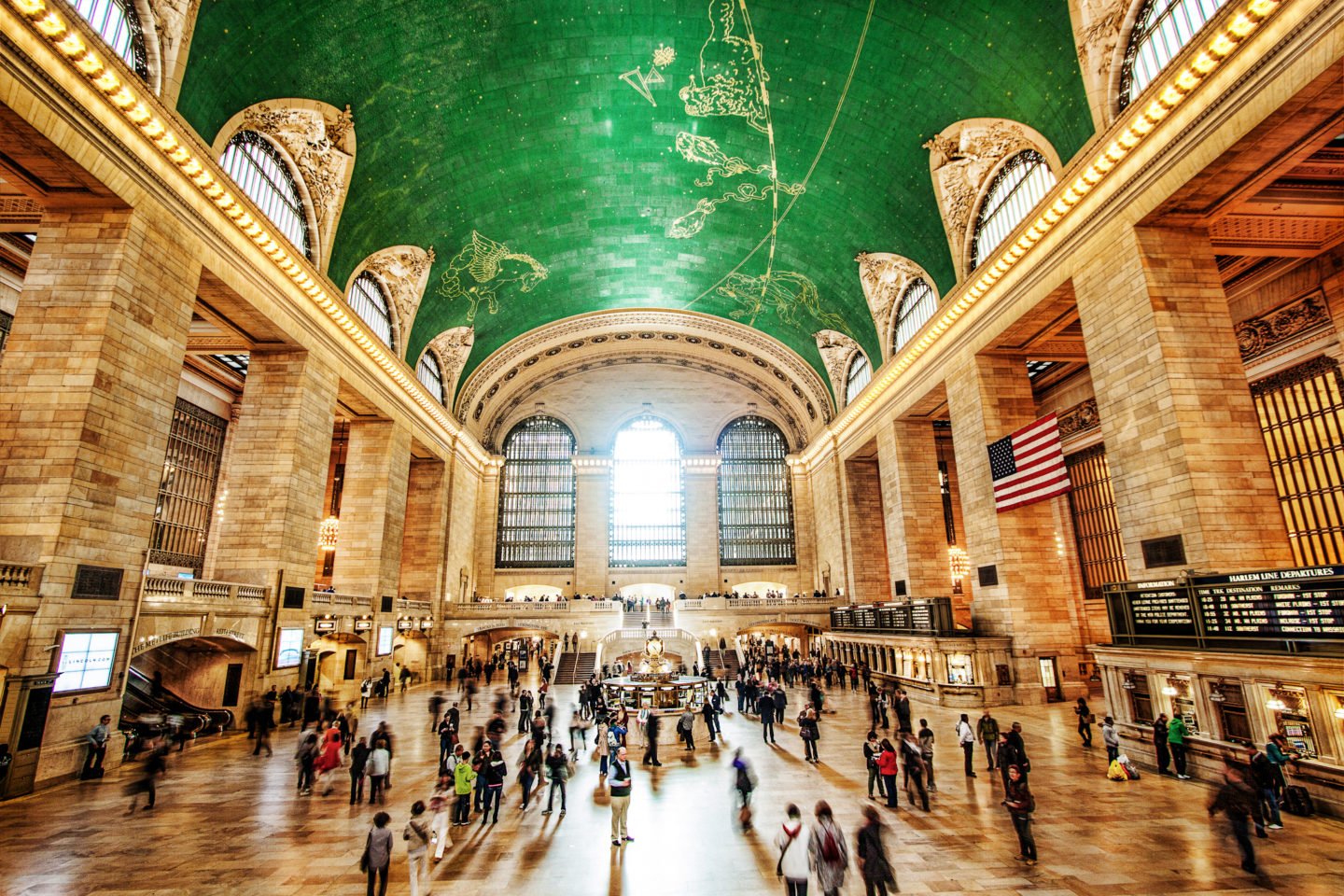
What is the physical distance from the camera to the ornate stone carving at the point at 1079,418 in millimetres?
23047

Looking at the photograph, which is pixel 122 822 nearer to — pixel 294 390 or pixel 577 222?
pixel 294 390

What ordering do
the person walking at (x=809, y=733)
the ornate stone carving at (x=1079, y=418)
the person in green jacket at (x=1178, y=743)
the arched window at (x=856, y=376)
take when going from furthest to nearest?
the arched window at (x=856, y=376)
the ornate stone carving at (x=1079, y=418)
the person walking at (x=809, y=733)
the person in green jacket at (x=1178, y=743)

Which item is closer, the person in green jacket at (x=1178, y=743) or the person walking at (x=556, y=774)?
the person walking at (x=556, y=774)

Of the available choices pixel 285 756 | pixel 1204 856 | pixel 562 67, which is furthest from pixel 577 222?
pixel 1204 856

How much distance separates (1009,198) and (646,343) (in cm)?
2118

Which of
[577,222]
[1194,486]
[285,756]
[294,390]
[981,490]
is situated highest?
[577,222]

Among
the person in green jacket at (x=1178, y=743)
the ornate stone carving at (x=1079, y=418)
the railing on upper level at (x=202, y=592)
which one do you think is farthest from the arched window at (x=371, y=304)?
the ornate stone carving at (x=1079, y=418)

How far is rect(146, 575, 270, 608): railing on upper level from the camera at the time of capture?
A: 39.3ft

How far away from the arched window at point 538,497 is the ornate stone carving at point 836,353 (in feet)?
50.0

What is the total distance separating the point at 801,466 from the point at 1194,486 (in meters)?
25.2

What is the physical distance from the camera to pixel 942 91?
53.3 feet

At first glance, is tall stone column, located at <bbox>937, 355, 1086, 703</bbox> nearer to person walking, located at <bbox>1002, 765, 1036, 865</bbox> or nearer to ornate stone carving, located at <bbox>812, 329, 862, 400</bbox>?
ornate stone carving, located at <bbox>812, 329, 862, 400</bbox>

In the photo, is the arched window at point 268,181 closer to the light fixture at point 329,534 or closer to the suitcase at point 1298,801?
the light fixture at point 329,534

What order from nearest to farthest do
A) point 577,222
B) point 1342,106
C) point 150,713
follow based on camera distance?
1. point 1342,106
2. point 150,713
3. point 577,222
